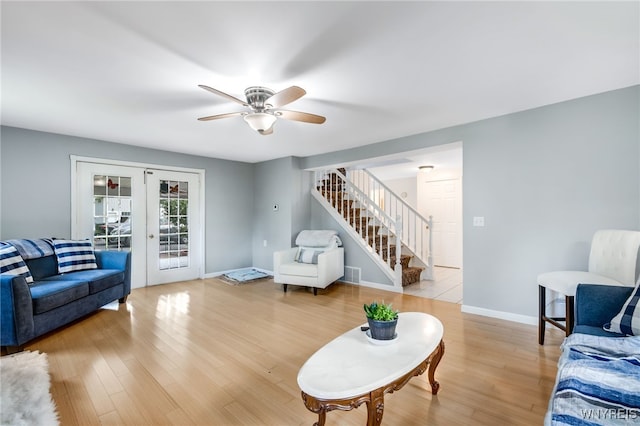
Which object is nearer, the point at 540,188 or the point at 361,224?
the point at 540,188

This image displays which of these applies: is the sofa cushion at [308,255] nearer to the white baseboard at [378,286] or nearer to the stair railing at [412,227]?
the white baseboard at [378,286]

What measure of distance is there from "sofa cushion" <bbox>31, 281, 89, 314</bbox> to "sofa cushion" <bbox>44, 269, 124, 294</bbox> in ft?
0.34

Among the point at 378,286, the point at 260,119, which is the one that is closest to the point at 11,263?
the point at 260,119

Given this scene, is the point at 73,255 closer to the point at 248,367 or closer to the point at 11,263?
the point at 11,263

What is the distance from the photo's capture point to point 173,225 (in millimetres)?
5203

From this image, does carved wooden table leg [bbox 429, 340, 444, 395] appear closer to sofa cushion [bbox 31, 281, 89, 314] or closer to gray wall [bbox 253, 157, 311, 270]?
sofa cushion [bbox 31, 281, 89, 314]

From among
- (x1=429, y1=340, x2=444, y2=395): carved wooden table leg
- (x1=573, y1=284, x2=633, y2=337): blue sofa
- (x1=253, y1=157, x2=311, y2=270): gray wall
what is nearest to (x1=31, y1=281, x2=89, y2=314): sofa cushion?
(x1=253, y1=157, x2=311, y2=270): gray wall

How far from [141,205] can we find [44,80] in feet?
8.83

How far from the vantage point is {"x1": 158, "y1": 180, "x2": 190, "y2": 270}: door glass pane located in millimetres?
5070

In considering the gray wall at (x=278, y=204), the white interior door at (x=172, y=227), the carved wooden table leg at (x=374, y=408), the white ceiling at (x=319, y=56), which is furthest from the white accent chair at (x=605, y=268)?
the white interior door at (x=172, y=227)

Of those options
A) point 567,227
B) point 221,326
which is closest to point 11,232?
point 221,326

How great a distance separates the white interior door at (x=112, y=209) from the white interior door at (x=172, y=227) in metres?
0.14

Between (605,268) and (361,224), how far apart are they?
3303 mm

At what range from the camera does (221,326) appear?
316 centimetres
